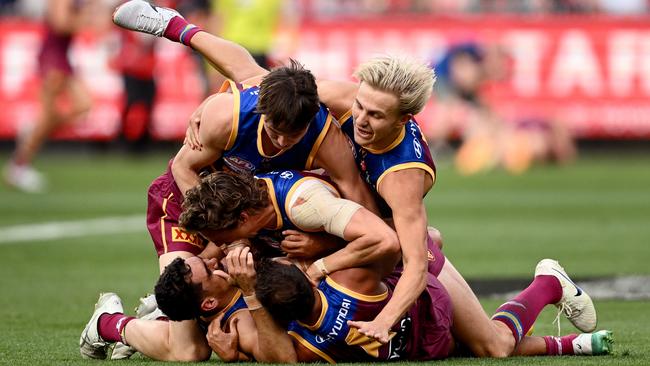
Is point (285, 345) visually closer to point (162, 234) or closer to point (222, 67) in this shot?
point (162, 234)

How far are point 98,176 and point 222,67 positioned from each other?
13.0 meters

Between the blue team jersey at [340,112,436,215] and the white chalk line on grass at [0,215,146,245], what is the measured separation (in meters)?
6.83

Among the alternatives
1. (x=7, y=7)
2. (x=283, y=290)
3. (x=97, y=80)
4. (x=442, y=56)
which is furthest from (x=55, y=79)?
(x=283, y=290)

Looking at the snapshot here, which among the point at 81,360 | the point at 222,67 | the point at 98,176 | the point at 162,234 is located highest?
the point at 222,67

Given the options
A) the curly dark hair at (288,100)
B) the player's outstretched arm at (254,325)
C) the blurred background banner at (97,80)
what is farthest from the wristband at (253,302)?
the blurred background banner at (97,80)

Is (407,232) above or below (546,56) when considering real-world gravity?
Result: above

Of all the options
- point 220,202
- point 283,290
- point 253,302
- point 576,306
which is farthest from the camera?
point 576,306

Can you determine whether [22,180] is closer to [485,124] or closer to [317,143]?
[485,124]

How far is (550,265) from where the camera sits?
7469 mm

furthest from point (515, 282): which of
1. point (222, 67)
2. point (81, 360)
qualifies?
point (81, 360)

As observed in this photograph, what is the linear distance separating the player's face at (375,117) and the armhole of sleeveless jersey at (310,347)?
1015 mm

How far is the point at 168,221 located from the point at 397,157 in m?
1.61

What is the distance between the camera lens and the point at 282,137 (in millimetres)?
6453

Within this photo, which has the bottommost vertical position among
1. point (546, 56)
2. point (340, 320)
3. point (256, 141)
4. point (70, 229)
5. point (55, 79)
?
point (70, 229)
